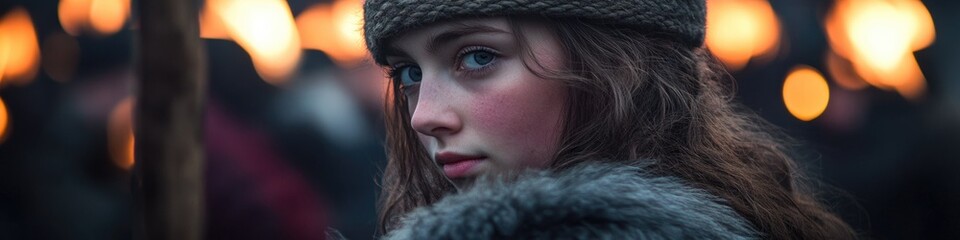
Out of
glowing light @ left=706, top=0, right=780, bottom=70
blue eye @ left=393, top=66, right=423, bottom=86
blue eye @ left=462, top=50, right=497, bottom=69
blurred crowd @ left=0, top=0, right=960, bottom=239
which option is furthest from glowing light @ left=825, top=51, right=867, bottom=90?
blue eye @ left=462, top=50, right=497, bottom=69

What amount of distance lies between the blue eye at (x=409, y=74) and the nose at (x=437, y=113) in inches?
5.4

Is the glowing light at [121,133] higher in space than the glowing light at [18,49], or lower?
lower

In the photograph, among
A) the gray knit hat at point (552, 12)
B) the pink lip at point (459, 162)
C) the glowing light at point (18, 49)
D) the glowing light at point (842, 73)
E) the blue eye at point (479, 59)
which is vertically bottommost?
the glowing light at point (18, 49)

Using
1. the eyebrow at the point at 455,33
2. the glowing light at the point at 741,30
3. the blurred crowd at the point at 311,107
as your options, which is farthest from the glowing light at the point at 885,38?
the eyebrow at the point at 455,33

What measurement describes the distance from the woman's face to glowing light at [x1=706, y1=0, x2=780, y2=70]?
113 inches

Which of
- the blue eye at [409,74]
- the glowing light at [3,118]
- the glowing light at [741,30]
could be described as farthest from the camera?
the glowing light at [741,30]

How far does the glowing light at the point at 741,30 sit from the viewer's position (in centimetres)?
404

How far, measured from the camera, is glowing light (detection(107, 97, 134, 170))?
3.97m

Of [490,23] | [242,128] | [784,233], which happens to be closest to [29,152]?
[242,128]

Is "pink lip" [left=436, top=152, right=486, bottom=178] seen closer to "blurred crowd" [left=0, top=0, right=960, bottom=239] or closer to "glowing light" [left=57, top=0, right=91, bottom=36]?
"blurred crowd" [left=0, top=0, right=960, bottom=239]

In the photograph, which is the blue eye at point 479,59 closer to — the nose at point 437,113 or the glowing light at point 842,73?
the nose at point 437,113

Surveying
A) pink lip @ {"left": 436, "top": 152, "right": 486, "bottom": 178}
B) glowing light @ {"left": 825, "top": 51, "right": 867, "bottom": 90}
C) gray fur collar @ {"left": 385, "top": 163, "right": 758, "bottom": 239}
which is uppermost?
gray fur collar @ {"left": 385, "top": 163, "right": 758, "bottom": 239}

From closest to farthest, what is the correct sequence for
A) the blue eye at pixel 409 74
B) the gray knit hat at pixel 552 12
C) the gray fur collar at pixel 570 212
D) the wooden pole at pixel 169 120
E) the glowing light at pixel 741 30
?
1. the wooden pole at pixel 169 120
2. the gray fur collar at pixel 570 212
3. the gray knit hat at pixel 552 12
4. the blue eye at pixel 409 74
5. the glowing light at pixel 741 30

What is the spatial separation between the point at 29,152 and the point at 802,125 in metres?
3.62
